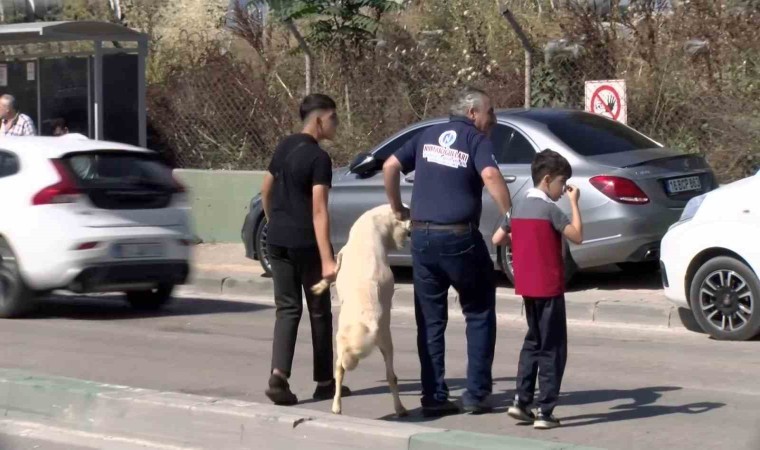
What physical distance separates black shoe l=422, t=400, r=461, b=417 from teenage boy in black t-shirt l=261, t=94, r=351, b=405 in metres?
0.81

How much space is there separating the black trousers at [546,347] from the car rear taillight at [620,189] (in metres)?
4.82

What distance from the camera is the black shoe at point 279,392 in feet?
25.2

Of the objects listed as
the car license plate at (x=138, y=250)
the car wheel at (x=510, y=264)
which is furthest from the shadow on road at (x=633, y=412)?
the car license plate at (x=138, y=250)

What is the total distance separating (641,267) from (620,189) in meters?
1.55

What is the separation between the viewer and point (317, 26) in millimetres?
17766

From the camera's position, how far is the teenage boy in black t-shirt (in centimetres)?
756

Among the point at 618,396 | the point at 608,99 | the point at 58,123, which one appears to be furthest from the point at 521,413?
the point at 58,123

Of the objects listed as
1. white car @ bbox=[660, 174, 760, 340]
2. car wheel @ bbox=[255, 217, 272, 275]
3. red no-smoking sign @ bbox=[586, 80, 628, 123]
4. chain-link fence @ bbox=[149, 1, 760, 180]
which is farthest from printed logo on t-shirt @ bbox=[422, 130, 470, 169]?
chain-link fence @ bbox=[149, 1, 760, 180]

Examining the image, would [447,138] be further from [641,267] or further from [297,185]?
[641,267]

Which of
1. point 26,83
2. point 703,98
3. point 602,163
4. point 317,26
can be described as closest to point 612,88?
point 703,98

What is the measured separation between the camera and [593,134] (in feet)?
40.9

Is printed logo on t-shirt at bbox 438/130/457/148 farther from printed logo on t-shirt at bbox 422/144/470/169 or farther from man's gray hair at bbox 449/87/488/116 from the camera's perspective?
man's gray hair at bbox 449/87/488/116

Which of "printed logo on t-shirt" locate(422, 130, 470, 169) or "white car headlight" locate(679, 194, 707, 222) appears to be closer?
"printed logo on t-shirt" locate(422, 130, 470, 169)

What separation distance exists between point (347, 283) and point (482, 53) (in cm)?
1033
